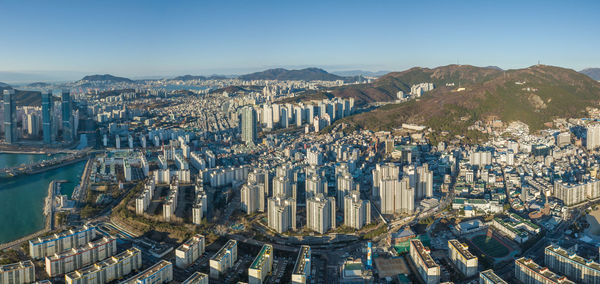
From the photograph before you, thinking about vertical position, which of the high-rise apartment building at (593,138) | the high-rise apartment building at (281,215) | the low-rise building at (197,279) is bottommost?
the low-rise building at (197,279)

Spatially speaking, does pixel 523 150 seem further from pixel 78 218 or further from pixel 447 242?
pixel 78 218

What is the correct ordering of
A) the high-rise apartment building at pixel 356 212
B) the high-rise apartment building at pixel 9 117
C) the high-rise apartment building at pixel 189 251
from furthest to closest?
the high-rise apartment building at pixel 9 117 → the high-rise apartment building at pixel 356 212 → the high-rise apartment building at pixel 189 251

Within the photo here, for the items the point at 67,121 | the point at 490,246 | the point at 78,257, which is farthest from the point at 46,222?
the point at 67,121

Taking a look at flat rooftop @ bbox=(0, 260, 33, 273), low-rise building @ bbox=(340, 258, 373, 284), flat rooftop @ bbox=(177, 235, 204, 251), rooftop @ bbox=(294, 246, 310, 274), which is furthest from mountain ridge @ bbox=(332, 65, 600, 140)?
flat rooftop @ bbox=(0, 260, 33, 273)

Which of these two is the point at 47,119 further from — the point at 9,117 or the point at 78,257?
the point at 78,257

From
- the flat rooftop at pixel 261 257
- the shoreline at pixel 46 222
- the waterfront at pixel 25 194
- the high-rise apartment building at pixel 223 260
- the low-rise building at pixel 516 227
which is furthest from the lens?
the waterfront at pixel 25 194

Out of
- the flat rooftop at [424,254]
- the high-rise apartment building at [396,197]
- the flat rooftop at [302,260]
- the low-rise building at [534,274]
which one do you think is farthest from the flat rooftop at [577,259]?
the flat rooftop at [302,260]

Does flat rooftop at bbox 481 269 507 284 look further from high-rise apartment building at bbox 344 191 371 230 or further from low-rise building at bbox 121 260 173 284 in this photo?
low-rise building at bbox 121 260 173 284

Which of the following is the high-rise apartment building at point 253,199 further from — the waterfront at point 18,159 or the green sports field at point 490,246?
the waterfront at point 18,159

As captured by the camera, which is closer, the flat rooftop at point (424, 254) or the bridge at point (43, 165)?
the flat rooftop at point (424, 254)

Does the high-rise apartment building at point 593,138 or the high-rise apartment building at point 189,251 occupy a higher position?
the high-rise apartment building at point 593,138
